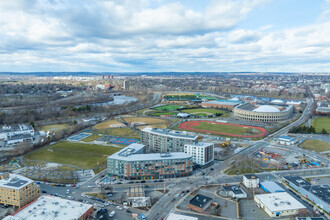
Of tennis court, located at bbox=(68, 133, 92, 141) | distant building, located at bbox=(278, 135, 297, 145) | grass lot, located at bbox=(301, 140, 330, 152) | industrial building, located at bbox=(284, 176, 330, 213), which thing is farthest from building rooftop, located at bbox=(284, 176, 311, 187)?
tennis court, located at bbox=(68, 133, 92, 141)

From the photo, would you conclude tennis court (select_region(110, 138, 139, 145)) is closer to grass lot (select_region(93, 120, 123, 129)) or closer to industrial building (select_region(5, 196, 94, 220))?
grass lot (select_region(93, 120, 123, 129))

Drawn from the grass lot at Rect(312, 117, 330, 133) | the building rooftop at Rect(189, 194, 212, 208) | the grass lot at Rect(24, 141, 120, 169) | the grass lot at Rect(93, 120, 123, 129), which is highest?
the grass lot at Rect(312, 117, 330, 133)

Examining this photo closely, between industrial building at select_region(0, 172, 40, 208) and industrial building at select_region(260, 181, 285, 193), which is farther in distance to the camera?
industrial building at select_region(260, 181, 285, 193)

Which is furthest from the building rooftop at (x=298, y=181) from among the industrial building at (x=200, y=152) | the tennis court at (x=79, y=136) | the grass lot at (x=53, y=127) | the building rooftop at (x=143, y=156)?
the grass lot at (x=53, y=127)

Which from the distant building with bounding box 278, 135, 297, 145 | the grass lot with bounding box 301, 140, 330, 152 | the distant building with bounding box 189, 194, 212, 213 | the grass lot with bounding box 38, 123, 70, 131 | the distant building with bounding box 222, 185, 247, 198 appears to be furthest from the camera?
the grass lot with bounding box 38, 123, 70, 131

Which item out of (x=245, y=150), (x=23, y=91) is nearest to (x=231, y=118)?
(x=245, y=150)

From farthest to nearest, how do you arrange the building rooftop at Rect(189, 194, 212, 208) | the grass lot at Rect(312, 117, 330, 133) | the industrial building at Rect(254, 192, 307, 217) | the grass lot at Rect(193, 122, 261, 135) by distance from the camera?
the grass lot at Rect(312, 117, 330, 133) < the grass lot at Rect(193, 122, 261, 135) < the building rooftop at Rect(189, 194, 212, 208) < the industrial building at Rect(254, 192, 307, 217)

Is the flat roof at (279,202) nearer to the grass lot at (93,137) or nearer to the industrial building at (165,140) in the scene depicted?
the industrial building at (165,140)
